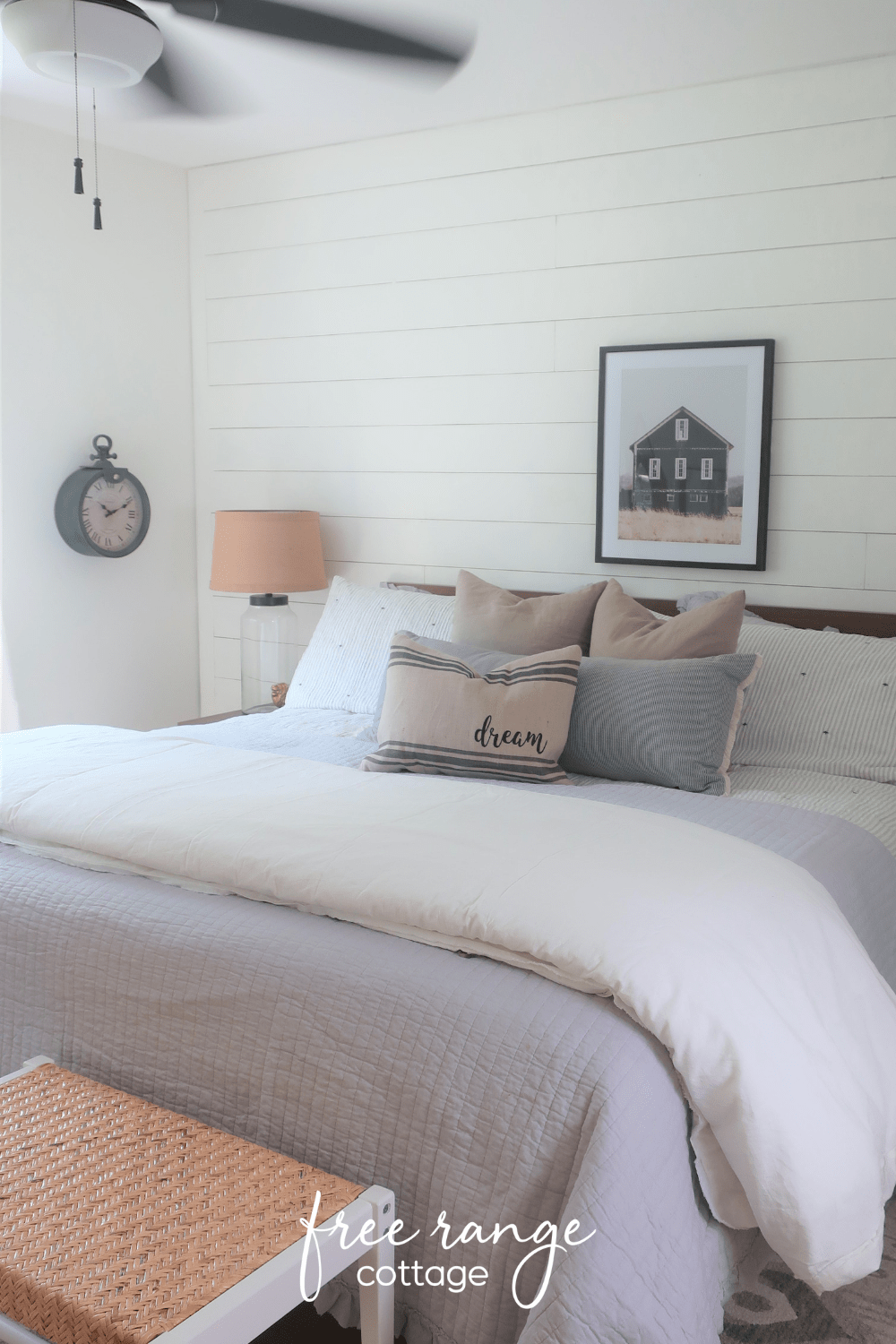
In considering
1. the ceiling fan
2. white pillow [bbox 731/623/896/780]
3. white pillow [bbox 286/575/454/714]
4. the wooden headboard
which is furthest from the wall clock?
white pillow [bbox 731/623/896/780]

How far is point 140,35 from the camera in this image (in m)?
2.17

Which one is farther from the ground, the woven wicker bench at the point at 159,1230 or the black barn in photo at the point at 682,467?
the black barn in photo at the point at 682,467

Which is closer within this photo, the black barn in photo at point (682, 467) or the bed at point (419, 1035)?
the bed at point (419, 1035)

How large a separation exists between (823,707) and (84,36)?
210cm

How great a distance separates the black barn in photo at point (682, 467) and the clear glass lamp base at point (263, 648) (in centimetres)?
129

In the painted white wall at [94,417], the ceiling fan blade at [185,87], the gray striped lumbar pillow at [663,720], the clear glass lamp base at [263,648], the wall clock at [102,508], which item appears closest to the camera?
the gray striped lumbar pillow at [663,720]

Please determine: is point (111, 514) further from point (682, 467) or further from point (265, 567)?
point (682, 467)

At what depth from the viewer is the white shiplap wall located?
299 centimetres

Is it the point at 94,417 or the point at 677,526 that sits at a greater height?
the point at 94,417

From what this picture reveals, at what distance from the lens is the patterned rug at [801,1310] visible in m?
1.69

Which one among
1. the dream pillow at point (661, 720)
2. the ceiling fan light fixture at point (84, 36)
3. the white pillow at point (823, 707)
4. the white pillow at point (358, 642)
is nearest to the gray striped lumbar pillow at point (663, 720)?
the dream pillow at point (661, 720)

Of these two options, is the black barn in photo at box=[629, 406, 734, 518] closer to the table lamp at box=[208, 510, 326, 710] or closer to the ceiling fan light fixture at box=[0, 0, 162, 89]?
the table lamp at box=[208, 510, 326, 710]

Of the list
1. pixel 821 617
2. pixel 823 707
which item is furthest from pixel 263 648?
pixel 823 707

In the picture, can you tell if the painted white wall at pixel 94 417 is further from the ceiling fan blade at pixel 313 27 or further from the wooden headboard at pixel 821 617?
the wooden headboard at pixel 821 617
